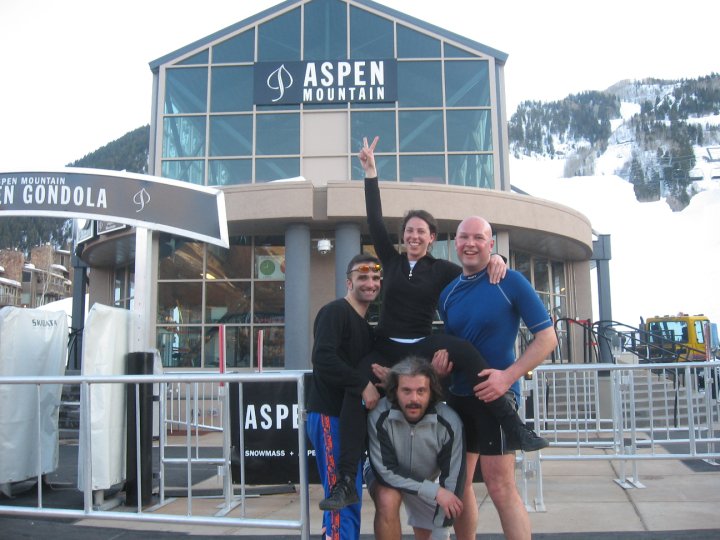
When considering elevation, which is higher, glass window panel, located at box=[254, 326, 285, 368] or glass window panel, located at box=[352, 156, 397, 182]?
glass window panel, located at box=[352, 156, 397, 182]

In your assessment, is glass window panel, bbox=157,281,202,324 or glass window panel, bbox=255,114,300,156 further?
glass window panel, bbox=255,114,300,156

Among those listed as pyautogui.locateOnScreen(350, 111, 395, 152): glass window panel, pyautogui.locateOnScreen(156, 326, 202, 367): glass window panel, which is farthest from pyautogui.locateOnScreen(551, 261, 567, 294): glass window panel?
pyautogui.locateOnScreen(156, 326, 202, 367): glass window panel

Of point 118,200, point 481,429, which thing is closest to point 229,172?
point 118,200

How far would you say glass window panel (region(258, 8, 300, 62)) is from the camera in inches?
609

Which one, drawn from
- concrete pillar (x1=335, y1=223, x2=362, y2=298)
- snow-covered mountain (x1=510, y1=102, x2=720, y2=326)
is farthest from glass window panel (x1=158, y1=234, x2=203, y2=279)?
snow-covered mountain (x1=510, y1=102, x2=720, y2=326)

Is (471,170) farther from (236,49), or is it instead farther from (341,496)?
(341,496)

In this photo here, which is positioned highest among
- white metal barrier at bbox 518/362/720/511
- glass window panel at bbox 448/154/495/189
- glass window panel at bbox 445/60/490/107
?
glass window panel at bbox 445/60/490/107

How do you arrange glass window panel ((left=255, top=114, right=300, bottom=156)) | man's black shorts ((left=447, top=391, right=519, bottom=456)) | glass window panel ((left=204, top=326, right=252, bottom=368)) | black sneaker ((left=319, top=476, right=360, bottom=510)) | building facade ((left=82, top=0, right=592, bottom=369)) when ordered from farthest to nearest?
glass window panel ((left=255, top=114, right=300, bottom=156)), building facade ((left=82, top=0, right=592, bottom=369)), glass window panel ((left=204, top=326, right=252, bottom=368)), man's black shorts ((left=447, top=391, right=519, bottom=456)), black sneaker ((left=319, top=476, right=360, bottom=510))

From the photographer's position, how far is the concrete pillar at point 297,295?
40.7 feet

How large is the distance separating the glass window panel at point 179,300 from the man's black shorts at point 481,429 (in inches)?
447

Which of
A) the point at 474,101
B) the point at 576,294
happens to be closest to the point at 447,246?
the point at 474,101

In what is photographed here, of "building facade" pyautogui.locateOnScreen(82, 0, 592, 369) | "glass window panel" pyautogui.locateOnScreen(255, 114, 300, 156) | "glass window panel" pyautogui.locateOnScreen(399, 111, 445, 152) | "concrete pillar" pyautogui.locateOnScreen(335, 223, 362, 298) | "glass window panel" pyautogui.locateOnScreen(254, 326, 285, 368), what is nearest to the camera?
"concrete pillar" pyautogui.locateOnScreen(335, 223, 362, 298)

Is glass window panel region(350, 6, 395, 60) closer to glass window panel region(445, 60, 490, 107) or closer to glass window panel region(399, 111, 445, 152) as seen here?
glass window panel region(445, 60, 490, 107)

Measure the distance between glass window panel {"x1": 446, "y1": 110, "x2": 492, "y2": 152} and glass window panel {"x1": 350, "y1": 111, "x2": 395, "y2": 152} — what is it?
138cm
